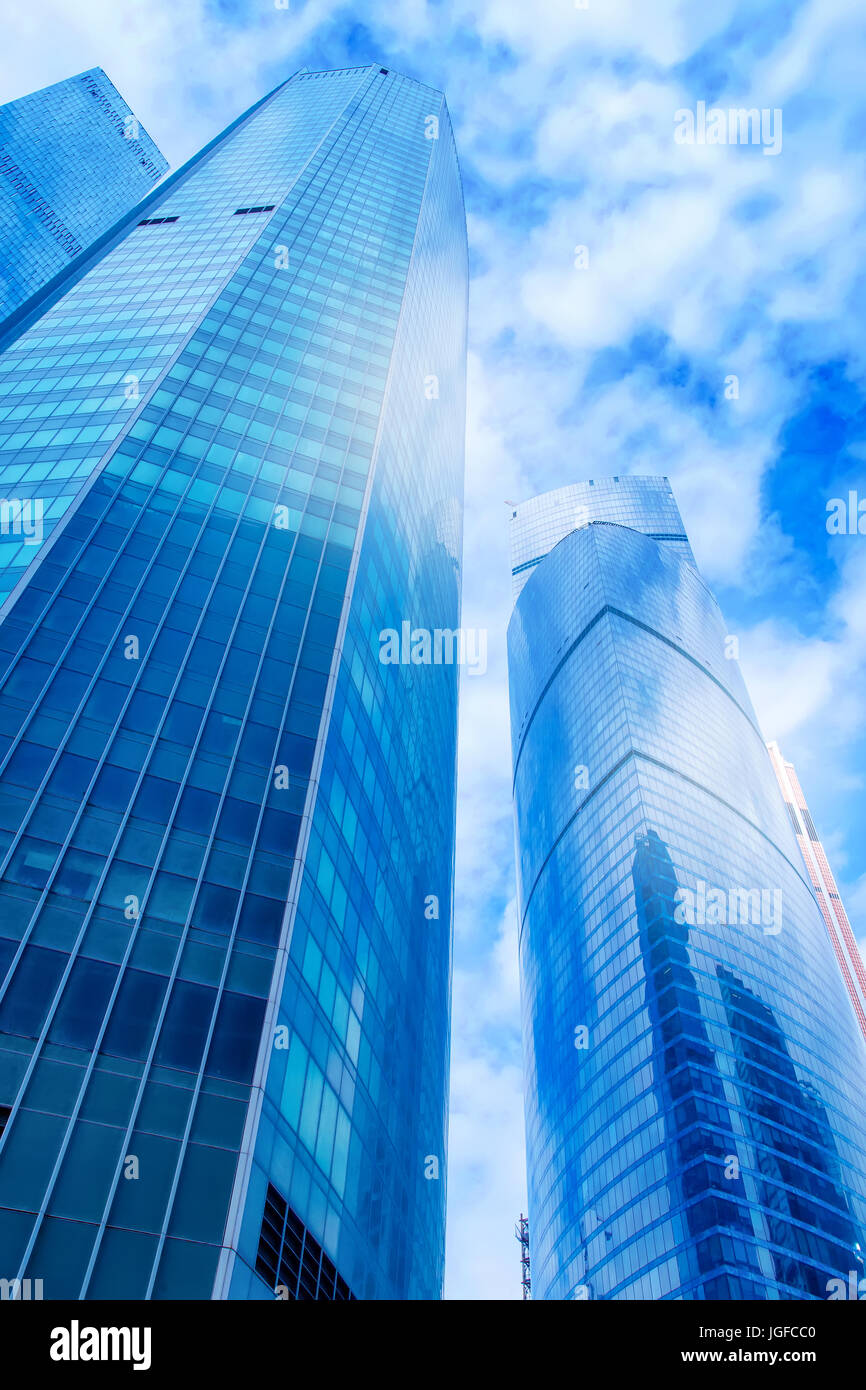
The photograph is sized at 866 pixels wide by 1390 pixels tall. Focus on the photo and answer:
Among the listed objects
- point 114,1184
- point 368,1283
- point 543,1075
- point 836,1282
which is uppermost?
point 543,1075

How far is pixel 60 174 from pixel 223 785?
6902 inches

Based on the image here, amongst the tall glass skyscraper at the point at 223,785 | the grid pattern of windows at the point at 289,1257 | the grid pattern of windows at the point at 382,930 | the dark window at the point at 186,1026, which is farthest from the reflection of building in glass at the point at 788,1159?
the dark window at the point at 186,1026

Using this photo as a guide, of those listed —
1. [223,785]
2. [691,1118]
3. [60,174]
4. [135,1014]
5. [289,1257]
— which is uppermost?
[60,174]

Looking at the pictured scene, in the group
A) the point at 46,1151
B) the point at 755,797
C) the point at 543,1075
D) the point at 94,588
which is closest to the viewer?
the point at 46,1151

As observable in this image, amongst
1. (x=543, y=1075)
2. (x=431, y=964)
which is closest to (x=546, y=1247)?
(x=543, y=1075)

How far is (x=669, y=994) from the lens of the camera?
10469 cm

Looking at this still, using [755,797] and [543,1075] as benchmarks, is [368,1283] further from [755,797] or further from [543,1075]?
[755,797]

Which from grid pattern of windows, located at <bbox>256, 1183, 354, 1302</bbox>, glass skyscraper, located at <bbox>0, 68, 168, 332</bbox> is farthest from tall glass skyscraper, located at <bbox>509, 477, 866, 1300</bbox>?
glass skyscraper, located at <bbox>0, 68, 168, 332</bbox>

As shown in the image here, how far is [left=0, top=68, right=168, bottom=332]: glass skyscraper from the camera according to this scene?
151 metres

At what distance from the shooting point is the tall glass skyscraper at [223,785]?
2545 centimetres

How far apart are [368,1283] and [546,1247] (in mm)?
98630

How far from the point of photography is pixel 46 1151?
23891 mm

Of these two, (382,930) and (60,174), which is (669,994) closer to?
(382,930)

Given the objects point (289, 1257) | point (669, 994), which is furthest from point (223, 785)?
point (669, 994)
